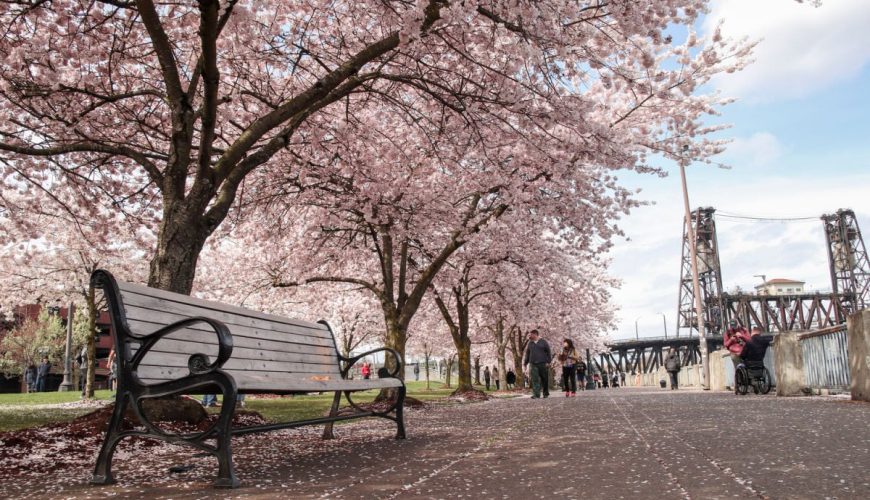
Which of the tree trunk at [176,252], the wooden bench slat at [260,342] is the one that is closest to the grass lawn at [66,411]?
the tree trunk at [176,252]

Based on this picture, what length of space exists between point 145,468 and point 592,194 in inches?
533

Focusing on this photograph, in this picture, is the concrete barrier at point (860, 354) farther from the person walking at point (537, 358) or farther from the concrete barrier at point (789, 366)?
the person walking at point (537, 358)

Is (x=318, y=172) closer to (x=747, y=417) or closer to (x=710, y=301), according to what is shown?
(x=747, y=417)

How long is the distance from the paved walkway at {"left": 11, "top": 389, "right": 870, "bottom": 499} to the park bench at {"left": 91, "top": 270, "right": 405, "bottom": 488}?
0.29 metres

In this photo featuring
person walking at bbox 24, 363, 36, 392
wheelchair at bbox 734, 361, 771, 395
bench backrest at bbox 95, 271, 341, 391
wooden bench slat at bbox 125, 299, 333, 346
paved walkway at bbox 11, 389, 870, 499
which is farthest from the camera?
person walking at bbox 24, 363, 36, 392

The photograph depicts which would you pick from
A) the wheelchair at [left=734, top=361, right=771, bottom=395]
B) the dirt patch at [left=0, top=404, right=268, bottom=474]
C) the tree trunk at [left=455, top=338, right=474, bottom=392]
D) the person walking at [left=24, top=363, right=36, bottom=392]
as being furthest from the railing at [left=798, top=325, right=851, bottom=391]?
the person walking at [left=24, top=363, right=36, bottom=392]

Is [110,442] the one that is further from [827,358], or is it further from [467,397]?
[467,397]

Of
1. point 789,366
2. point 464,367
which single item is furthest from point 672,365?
point 789,366

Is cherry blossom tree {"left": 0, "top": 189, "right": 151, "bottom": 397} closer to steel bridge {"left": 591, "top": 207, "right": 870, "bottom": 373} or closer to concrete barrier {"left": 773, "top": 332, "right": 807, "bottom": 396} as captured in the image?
concrete barrier {"left": 773, "top": 332, "right": 807, "bottom": 396}

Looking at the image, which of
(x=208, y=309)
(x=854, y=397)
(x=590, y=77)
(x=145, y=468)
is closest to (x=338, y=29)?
(x=590, y=77)

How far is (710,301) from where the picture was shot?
10375 centimetres

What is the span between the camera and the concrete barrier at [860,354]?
1012cm

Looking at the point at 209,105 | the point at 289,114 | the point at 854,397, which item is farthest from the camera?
the point at 854,397

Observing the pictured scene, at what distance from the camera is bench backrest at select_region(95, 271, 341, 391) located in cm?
379
